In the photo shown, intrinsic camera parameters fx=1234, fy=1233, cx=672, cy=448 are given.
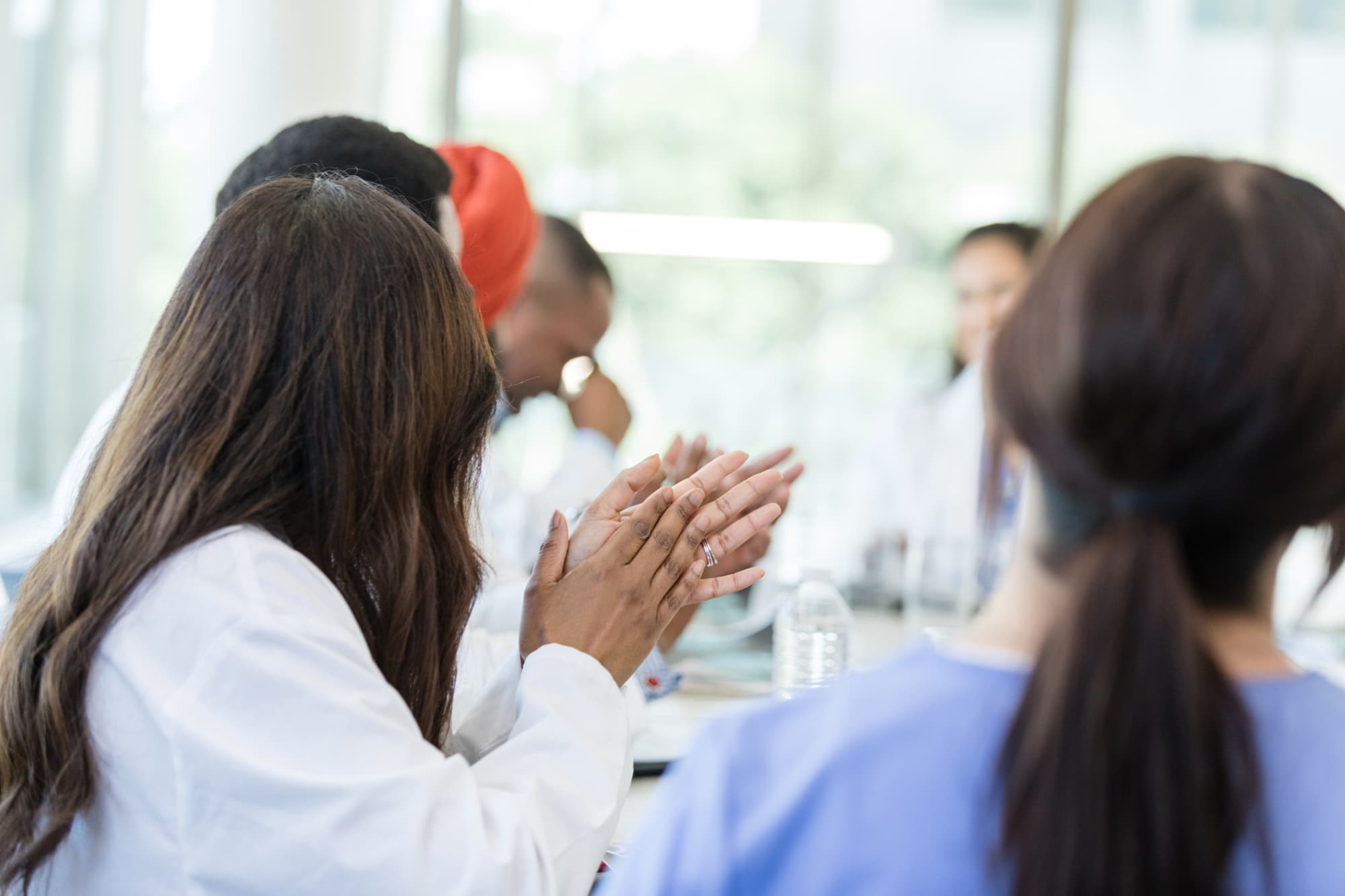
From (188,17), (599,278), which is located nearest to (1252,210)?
(599,278)

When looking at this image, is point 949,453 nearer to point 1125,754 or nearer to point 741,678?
point 741,678

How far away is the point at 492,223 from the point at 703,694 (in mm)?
745

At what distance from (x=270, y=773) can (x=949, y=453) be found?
6.88ft

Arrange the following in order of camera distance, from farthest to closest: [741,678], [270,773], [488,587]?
[741,678] → [488,587] → [270,773]

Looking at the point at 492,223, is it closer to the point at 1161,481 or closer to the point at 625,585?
the point at 625,585

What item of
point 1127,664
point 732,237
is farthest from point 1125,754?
point 732,237

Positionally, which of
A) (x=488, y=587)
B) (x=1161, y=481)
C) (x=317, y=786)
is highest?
(x=1161, y=481)

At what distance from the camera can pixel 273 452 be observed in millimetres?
839

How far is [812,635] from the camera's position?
1731 millimetres

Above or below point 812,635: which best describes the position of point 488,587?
above

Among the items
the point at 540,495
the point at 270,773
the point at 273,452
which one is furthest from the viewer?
the point at 540,495

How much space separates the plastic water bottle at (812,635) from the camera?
1706 mm

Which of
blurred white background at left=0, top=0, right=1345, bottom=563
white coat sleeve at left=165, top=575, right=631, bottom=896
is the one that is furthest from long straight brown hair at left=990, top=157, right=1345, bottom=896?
blurred white background at left=0, top=0, right=1345, bottom=563

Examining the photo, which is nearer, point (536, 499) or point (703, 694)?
point (703, 694)
